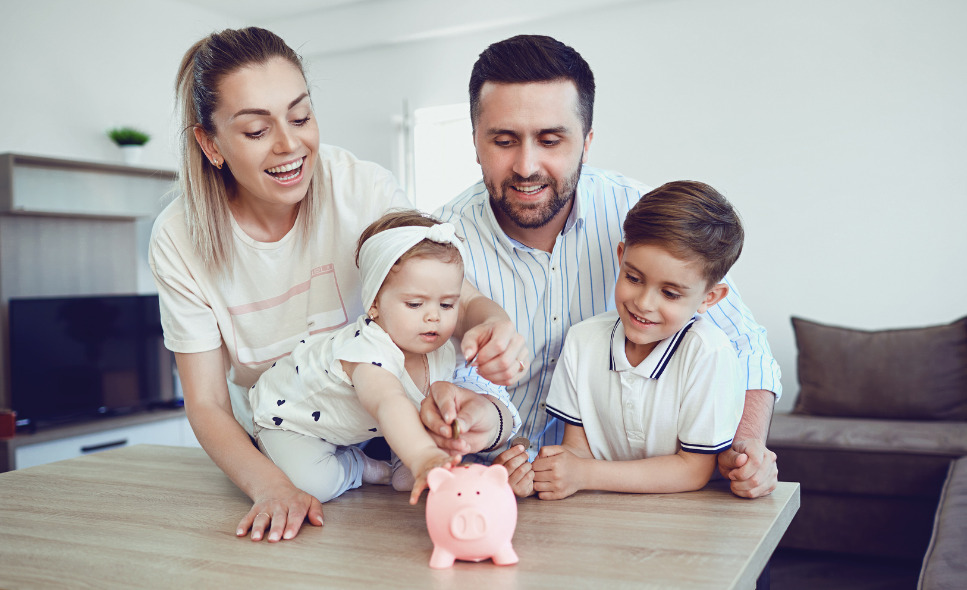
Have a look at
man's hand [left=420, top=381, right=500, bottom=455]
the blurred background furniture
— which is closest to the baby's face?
man's hand [left=420, top=381, right=500, bottom=455]

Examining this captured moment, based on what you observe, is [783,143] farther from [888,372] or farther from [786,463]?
[786,463]

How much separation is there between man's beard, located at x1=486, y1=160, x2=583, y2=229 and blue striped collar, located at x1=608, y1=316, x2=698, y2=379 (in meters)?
0.34

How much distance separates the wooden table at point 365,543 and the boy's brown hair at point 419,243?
42 centimetres

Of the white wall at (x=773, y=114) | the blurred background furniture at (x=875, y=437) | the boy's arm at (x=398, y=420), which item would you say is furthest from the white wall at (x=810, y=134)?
the boy's arm at (x=398, y=420)

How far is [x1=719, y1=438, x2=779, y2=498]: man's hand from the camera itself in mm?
1207

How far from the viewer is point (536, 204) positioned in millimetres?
1571

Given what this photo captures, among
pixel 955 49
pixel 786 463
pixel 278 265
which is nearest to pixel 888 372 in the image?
pixel 786 463

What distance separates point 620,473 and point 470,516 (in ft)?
1.30

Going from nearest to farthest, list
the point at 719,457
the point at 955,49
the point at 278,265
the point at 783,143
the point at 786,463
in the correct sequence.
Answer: the point at 719,457 < the point at 278,265 < the point at 786,463 < the point at 955,49 < the point at 783,143

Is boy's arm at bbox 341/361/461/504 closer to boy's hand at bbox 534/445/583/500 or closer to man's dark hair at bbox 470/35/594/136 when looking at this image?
boy's hand at bbox 534/445/583/500

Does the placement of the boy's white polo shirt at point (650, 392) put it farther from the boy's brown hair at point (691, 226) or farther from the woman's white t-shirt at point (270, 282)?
the woman's white t-shirt at point (270, 282)

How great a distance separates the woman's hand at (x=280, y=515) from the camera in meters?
1.11

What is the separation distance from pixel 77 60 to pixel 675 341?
468 centimetres

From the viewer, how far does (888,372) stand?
12.0 feet
